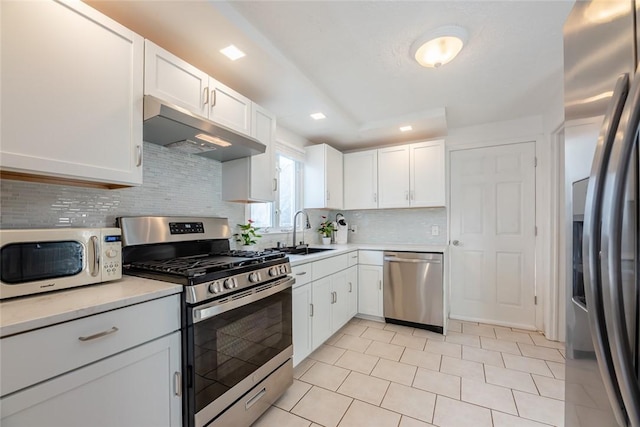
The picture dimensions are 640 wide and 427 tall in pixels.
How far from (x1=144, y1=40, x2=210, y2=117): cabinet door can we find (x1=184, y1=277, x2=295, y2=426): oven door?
1.15 metres

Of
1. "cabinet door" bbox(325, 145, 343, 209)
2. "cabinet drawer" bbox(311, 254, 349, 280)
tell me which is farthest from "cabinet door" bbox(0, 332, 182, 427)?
"cabinet door" bbox(325, 145, 343, 209)

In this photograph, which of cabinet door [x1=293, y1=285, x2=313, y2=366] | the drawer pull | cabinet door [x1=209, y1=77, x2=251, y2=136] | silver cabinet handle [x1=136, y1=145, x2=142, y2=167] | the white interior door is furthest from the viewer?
the white interior door

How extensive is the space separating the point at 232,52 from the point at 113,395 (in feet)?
5.95

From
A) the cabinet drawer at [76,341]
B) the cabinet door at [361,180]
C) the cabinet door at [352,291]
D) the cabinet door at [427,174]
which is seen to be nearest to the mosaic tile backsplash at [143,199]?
the cabinet drawer at [76,341]

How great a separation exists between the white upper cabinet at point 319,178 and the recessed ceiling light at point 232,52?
169cm

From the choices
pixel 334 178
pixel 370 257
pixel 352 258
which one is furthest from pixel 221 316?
pixel 334 178

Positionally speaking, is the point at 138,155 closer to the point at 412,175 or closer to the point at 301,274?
the point at 301,274

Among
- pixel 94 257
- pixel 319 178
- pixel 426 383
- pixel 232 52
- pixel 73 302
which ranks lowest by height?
pixel 426 383

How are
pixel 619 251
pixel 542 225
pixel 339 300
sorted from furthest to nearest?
pixel 542 225, pixel 339 300, pixel 619 251

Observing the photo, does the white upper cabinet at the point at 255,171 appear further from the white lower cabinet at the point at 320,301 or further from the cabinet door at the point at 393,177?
the cabinet door at the point at 393,177

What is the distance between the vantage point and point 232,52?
1.65 metres

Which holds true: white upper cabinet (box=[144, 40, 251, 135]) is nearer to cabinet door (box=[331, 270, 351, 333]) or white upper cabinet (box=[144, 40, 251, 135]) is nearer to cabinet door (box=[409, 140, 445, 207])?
cabinet door (box=[331, 270, 351, 333])

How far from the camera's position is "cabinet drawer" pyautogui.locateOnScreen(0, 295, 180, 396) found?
756 millimetres

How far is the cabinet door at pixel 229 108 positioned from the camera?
1737 mm
